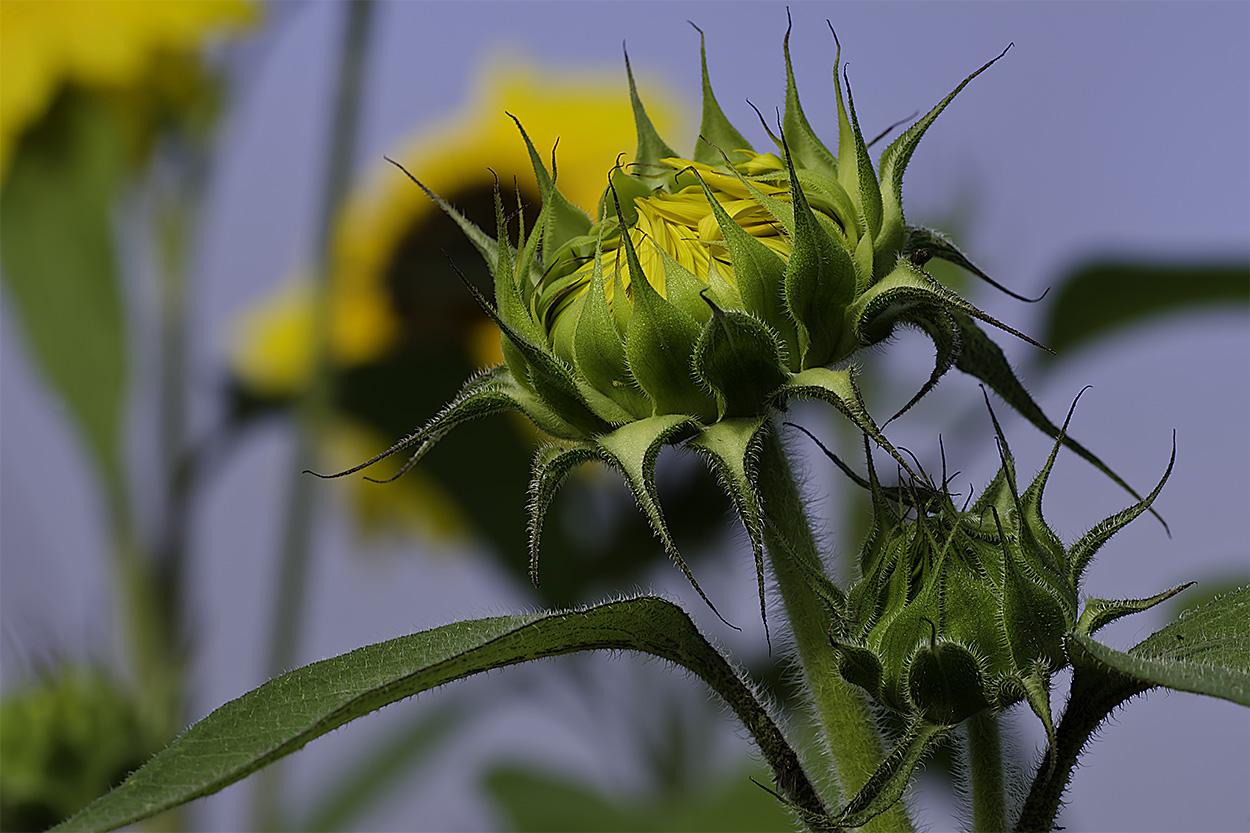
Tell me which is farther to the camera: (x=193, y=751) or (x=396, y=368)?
(x=396, y=368)

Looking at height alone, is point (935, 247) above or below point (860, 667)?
above

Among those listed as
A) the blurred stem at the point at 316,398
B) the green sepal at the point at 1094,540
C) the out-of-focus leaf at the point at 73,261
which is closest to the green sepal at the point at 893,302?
the green sepal at the point at 1094,540

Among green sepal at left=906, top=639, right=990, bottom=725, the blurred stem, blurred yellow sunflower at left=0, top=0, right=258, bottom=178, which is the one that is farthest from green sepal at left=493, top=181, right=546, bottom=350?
blurred yellow sunflower at left=0, top=0, right=258, bottom=178

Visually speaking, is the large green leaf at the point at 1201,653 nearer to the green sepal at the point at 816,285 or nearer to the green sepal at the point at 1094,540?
the green sepal at the point at 1094,540

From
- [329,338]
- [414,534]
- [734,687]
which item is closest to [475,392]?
[734,687]

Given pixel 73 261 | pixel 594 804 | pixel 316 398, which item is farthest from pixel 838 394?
pixel 73 261

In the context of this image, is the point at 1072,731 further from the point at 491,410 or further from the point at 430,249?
the point at 430,249

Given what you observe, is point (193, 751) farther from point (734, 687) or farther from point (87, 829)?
point (734, 687)
